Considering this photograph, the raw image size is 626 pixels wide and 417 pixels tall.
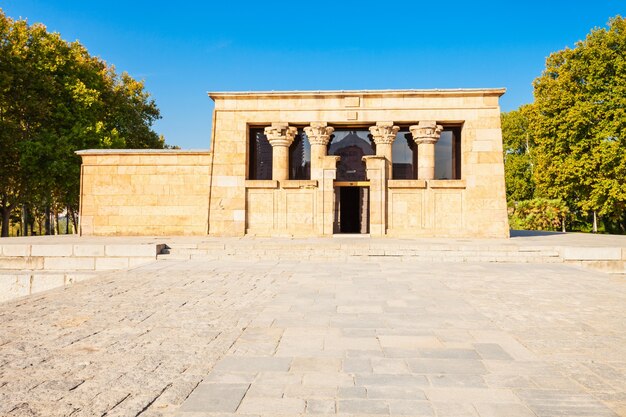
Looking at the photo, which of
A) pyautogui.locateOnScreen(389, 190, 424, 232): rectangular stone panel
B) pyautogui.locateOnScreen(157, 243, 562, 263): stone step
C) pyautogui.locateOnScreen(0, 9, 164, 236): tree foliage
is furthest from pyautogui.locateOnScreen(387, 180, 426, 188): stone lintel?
pyautogui.locateOnScreen(0, 9, 164, 236): tree foliage

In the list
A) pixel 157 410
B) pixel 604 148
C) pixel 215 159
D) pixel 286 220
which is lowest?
pixel 157 410

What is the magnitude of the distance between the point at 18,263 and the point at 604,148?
102ft

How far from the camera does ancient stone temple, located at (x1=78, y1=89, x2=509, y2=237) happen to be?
789 inches

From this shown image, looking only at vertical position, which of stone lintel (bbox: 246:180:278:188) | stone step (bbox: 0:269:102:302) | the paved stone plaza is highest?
stone lintel (bbox: 246:180:278:188)

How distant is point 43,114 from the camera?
27.2 meters

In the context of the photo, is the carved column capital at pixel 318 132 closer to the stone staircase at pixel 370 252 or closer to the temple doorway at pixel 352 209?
the temple doorway at pixel 352 209

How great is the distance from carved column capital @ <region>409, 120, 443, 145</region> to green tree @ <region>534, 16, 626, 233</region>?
12.5 meters

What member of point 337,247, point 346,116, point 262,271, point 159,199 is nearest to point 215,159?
point 159,199

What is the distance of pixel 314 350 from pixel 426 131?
17696mm

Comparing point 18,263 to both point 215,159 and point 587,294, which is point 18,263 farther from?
point 587,294

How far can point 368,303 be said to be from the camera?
7133mm

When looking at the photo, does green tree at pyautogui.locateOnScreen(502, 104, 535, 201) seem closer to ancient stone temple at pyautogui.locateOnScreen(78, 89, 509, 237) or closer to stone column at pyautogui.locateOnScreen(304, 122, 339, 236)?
ancient stone temple at pyautogui.locateOnScreen(78, 89, 509, 237)

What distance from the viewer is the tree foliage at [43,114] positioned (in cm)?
2617

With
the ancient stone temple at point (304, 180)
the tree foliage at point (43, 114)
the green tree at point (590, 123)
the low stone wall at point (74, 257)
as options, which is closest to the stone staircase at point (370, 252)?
the low stone wall at point (74, 257)
